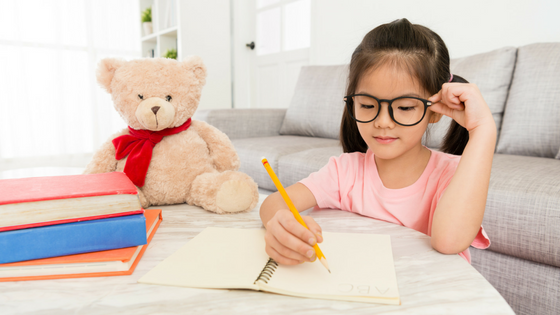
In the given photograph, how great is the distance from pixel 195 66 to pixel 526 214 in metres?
0.96

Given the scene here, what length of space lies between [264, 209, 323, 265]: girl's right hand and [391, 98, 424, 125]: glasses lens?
0.33 m

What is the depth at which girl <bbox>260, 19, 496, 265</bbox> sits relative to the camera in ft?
1.97

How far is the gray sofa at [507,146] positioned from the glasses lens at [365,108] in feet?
1.83

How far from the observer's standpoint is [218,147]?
890 mm

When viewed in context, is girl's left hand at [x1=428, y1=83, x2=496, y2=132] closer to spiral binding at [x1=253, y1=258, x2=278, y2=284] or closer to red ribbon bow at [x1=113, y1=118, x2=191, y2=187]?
spiral binding at [x1=253, y1=258, x2=278, y2=284]

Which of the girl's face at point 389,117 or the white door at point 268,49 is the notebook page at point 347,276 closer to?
the girl's face at point 389,117

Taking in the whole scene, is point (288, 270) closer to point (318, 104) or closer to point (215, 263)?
point (215, 263)

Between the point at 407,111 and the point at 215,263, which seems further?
the point at 407,111

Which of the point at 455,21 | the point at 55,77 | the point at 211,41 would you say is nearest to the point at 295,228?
the point at 455,21

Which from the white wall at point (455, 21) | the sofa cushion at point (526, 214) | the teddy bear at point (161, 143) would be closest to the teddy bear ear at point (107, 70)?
the teddy bear at point (161, 143)

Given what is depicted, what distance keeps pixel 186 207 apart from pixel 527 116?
4.44 feet

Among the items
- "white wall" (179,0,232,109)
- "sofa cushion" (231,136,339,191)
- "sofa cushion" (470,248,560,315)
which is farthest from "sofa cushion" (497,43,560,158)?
"white wall" (179,0,232,109)

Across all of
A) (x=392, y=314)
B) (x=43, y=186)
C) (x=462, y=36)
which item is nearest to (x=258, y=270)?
(x=392, y=314)

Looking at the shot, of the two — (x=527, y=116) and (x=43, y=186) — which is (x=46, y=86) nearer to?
(x=43, y=186)
